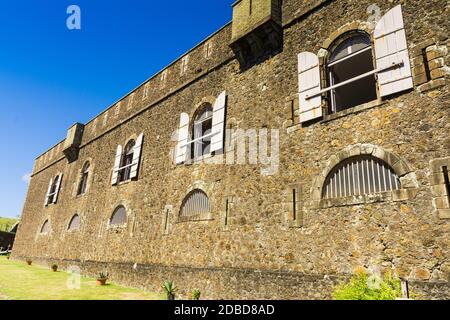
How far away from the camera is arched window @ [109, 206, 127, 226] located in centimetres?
1258

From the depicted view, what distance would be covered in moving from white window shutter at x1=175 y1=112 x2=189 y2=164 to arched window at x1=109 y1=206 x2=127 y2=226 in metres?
3.88

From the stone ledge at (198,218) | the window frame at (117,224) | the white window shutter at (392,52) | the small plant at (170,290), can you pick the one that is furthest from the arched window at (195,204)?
the white window shutter at (392,52)

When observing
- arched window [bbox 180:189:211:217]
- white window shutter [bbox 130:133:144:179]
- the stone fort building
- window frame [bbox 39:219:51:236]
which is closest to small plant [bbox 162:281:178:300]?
the stone fort building

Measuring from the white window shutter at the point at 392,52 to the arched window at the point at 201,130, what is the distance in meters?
5.59

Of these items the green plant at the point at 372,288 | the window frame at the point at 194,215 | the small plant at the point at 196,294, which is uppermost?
the window frame at the point at 194,215

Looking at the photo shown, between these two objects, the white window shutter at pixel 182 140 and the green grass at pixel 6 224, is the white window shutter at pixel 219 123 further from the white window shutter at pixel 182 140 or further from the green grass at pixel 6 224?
the green grass at pixel 6 224

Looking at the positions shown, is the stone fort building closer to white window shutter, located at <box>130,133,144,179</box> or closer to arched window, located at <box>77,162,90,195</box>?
white window shutter, located at <box>130,133,144,179</box>

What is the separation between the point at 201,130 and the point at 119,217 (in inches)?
219

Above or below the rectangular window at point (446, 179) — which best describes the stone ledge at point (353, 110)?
above

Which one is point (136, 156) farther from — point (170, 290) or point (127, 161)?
point (170, 290)

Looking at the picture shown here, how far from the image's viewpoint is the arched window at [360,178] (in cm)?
557

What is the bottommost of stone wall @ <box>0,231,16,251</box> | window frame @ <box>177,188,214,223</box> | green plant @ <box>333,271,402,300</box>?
green plant @ <box>333,271,402,300</box>

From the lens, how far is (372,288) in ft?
15.4
